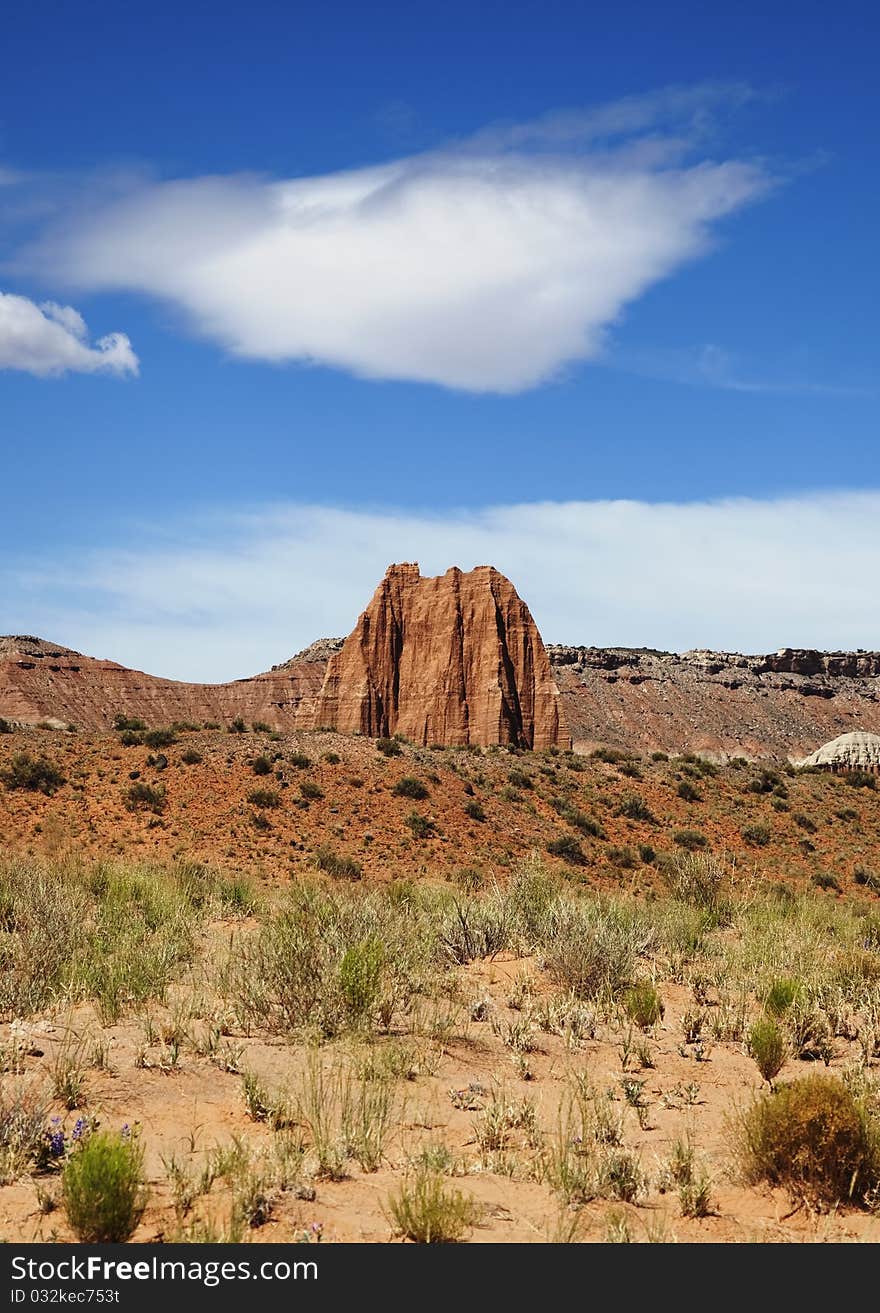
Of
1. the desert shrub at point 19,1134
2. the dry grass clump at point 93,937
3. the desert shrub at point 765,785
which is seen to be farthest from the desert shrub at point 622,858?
the desert shrub at point 19,1134

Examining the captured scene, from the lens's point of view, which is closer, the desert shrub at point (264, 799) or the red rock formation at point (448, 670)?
the desert shrub at point (264, 799)

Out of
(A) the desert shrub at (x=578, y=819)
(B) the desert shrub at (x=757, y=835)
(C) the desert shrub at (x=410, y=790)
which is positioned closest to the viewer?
(A) the desert shrub at (x=578, y=819)

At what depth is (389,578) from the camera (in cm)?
9275

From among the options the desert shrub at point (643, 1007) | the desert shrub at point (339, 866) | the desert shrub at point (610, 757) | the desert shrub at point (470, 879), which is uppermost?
the desert shrub at point (610, 757)

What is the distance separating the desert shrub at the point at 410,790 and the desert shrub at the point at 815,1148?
3021 cm

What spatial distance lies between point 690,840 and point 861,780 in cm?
1752

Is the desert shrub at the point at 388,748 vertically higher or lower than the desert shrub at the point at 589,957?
higher

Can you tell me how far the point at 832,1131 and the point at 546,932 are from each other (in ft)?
21.1

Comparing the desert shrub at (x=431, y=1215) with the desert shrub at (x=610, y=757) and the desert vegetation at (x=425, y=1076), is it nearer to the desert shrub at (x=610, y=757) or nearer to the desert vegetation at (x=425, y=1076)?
the desert vegetation at (x=425, y=1076)

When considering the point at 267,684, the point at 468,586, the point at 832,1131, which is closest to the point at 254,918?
the point at 832,1131

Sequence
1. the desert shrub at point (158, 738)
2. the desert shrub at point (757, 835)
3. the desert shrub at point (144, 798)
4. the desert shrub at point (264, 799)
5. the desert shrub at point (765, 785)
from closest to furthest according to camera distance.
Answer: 1. the desert shrub at point (144, 798)
2. the desert shrub at point (264, 799)
3. the desert shrub at point (757, 835)
4. the desert shrub at point (158, 738)
5. the desert shrub at point (765, 785)

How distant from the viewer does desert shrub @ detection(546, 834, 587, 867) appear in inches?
1271

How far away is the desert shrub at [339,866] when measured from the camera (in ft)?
86.1
